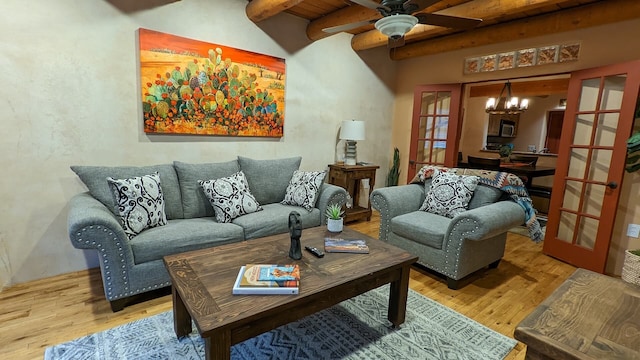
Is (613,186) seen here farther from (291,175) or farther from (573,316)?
(291,175)

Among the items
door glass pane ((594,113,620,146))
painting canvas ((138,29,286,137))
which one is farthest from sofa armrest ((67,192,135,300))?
door glass pane ((594,113,620,146))

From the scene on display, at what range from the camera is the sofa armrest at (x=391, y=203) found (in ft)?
9.48

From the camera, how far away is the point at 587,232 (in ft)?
10.0

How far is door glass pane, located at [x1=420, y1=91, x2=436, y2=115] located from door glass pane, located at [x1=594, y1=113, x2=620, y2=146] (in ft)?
5.82

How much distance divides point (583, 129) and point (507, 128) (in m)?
5.92

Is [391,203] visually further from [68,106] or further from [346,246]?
[68,106]

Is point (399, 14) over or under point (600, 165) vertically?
over

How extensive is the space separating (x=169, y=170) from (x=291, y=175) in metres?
1.20

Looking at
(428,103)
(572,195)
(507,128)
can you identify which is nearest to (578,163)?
(572,195)

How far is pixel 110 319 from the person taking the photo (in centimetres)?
195

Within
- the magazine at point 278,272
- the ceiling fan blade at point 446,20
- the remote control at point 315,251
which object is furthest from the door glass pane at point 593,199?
the magazine at point 278,272


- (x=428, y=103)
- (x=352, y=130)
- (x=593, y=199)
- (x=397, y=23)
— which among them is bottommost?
(x=593, y=199)

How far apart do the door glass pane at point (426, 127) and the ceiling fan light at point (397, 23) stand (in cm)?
258

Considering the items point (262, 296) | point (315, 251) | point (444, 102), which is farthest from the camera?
point (444, 102)
